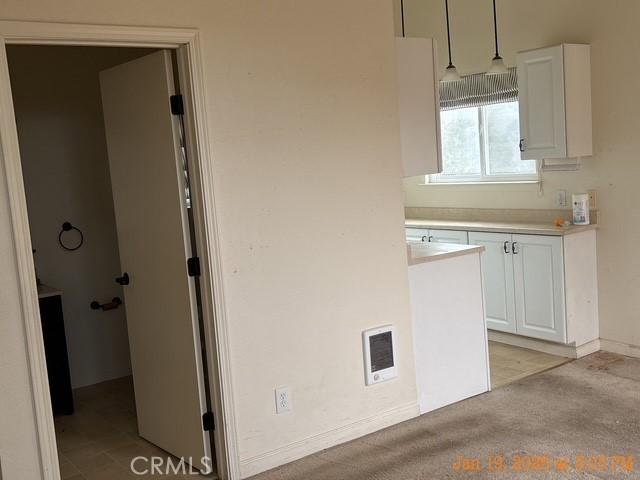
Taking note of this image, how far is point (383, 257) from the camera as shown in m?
3.87

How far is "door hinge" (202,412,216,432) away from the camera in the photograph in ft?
11.3

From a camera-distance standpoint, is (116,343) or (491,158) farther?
(491,158)

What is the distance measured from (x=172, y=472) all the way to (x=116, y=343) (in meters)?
1.77

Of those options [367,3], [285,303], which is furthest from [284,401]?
[367,3]

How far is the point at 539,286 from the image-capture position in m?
4.96

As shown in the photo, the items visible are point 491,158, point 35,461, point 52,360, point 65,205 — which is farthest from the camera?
point 491,158

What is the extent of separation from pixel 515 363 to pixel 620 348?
0.76 metres

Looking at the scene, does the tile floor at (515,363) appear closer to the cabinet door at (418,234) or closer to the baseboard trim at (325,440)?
the baseboard trim at (325,440)

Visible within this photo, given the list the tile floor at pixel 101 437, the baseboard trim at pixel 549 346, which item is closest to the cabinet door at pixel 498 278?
the baseboard trim at pixel 549 346

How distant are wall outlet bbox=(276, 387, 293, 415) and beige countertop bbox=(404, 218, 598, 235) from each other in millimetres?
2028

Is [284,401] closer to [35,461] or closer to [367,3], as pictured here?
[35,461]

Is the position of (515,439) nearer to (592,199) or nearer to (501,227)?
(501,227)

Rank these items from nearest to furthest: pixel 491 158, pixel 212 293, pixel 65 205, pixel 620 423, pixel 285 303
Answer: pixel 212 293
pixel 285 303
pixel 620 423
pixel 65 205
pixel 491 158

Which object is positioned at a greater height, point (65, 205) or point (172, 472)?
point (65, 205)
